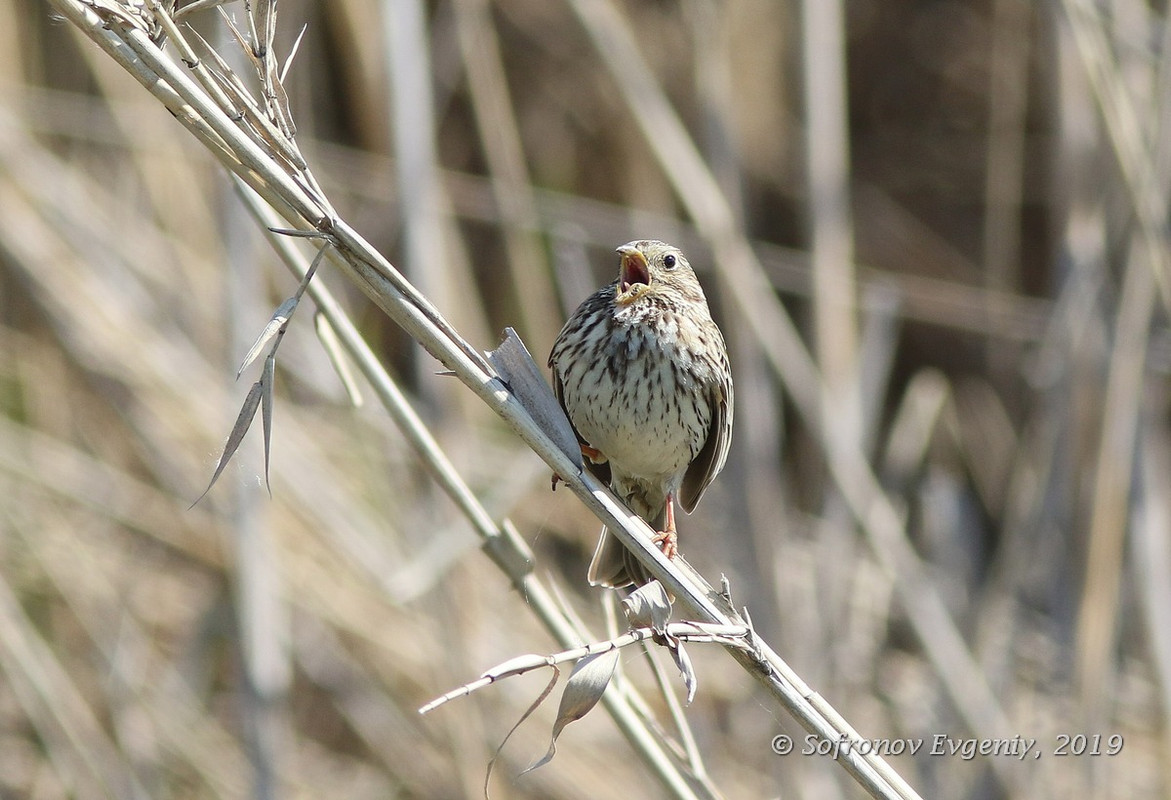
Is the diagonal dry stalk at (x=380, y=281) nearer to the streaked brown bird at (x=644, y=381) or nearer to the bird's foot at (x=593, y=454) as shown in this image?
the streaked brown bird at (x=644, y=381)

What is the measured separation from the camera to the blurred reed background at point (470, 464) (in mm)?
3529

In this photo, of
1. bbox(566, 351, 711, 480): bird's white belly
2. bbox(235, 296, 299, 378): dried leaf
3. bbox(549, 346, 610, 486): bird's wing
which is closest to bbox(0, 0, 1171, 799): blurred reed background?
bbox(549, 346, 610, 486): bird's wing

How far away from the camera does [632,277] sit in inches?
115

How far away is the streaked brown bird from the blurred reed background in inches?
27.5

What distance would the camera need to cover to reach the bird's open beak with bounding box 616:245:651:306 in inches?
109

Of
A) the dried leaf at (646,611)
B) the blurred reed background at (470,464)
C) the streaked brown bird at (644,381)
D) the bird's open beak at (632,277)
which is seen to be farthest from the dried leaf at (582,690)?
the blurred reed background at (470,464)

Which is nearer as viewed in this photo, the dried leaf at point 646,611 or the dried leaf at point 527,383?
the dried leaf at point 646,611

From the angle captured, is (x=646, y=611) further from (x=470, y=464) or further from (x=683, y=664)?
(x=470, y=464)

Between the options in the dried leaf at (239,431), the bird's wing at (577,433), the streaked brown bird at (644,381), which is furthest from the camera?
the bird's wing at (577,433)

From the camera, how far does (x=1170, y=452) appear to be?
4.50 m

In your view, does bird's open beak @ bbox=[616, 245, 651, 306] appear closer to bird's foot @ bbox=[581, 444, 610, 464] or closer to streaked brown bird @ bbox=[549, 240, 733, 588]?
streaked brown bird @ bbox=[549, 240, 733, 588]

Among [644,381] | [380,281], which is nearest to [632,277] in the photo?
[644,381]

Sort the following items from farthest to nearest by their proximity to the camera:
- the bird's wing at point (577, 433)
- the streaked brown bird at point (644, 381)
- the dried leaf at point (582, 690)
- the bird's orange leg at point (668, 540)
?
the bird's wing at point (577, 433) < the streaked brown bird at point (644, 381) < the bird's orange leg at point (668, 540) < the dried leaf at point (582, 690)

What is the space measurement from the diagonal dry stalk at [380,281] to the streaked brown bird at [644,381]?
0.81 m
